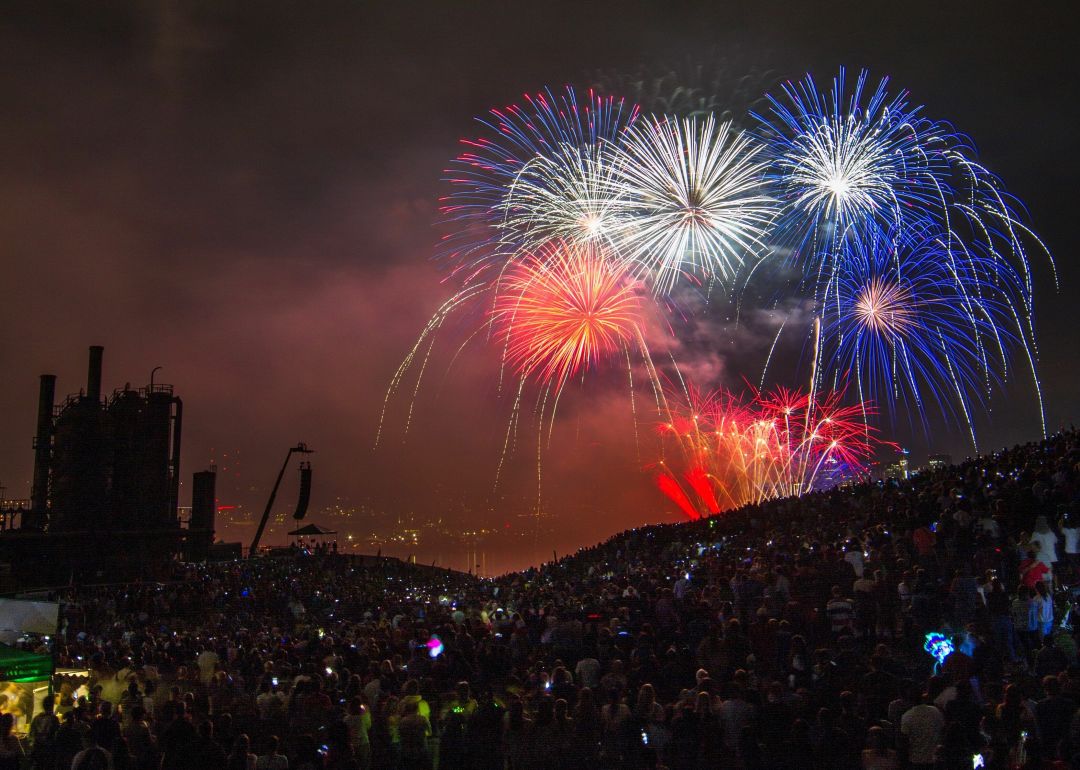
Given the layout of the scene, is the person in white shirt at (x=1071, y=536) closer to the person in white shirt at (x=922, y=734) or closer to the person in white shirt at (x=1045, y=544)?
the person in white shirt at (x=1045, y=544)

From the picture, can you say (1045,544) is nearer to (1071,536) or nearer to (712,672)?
(1071,536)

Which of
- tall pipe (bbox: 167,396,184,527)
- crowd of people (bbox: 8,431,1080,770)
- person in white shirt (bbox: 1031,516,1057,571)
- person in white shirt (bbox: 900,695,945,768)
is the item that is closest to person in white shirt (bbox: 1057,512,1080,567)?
crowd of people (bbox: 8,431,1080,770)

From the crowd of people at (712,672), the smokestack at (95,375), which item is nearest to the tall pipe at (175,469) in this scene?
the smokestack at (95,375)

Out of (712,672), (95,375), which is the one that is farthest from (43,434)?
(712,672)

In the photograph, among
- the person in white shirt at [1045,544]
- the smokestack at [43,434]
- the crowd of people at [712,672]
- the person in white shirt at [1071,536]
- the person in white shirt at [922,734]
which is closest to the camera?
the person in white shirt at [922,734]

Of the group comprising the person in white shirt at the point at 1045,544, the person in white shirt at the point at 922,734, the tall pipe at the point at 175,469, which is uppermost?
the tall pipe at the point at 175,469

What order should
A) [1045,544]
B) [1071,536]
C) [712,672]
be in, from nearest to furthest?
[712,672] < [1045,544] < [1071,536]

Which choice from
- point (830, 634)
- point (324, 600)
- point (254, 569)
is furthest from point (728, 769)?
point (254, 569)

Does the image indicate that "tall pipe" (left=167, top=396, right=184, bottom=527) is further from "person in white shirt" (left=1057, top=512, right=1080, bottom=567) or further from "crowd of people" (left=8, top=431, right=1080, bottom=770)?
"person in white shirt" (left=1057, top=512, right=1080, bottom=567)
